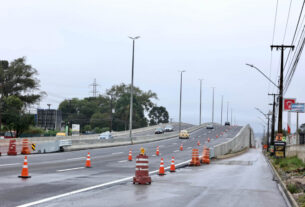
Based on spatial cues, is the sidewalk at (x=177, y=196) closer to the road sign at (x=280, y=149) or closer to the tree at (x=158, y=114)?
the road sign at (x=280, y=149)

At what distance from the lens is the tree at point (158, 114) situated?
171625 millimetres

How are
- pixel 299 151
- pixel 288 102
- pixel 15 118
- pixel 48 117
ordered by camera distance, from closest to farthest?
1. pixel 299 151
2. pixel 288 102
3. pixel 15 118
4. pixel 48 117

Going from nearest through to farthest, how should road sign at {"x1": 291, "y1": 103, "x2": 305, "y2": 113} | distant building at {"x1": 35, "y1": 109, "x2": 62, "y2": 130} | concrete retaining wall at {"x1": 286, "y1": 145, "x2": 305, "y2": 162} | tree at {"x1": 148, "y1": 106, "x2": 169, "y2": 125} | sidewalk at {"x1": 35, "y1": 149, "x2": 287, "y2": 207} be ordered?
sidewalk at {"x1": 35, "y1": 149, "x2": 287, "y2": 207}
concrete retaining wall at {"x1": 286, "y1": 145, "x2": 305, "y2": 162}
road sign at {"x1": 291, "y1": 103, "x2": 305, "y2": 113}
distant building at {"x1": 35, "y1": 109, "x2": 62, "y2": 130}
tree at {"x1": 148, "y1": 106, "x2": 169, "y2": 125}

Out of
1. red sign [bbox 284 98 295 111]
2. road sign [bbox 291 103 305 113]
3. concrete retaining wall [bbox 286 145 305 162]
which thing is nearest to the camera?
concrete retaining wall [bbox 286 145 305 162]

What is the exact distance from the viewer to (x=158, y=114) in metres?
174

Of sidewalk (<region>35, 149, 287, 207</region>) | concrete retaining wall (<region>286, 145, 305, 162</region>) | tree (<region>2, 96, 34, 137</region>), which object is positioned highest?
tree (<region>2, 96, 34, 137</region>)

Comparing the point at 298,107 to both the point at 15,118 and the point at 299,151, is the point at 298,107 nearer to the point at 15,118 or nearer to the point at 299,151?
the point at 299,151

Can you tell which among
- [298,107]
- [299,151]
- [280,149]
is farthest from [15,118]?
[299,151]

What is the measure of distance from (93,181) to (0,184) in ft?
Answer: 11.7

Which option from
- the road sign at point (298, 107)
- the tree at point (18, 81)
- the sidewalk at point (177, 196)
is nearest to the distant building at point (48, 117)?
the tree at point (18, 81)

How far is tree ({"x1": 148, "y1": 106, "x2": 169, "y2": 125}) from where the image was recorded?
563 feet

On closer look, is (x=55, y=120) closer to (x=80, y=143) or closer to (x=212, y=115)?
(x=212, y=115)

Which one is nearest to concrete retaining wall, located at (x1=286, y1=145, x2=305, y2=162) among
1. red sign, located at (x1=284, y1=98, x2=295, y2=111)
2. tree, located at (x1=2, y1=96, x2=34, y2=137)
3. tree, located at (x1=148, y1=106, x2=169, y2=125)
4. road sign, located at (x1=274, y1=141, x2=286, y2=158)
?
road sign, located at (x1=274, y1=141, x2=286, y2=158)

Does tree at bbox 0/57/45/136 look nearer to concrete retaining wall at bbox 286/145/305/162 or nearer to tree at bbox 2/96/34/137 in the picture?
tree at bbox 2/96/34/137
